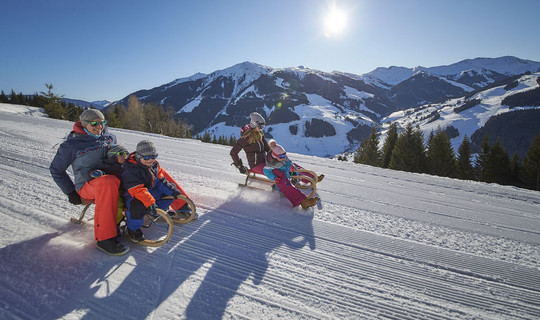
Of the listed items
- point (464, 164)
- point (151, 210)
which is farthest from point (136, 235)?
point (464, 164)

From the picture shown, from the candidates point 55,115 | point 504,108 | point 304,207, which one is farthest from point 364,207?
point 504,108

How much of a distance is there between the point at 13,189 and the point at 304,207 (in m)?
5.27

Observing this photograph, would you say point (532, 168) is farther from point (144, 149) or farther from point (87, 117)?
point (87, 117)

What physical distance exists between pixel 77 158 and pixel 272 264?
274cm

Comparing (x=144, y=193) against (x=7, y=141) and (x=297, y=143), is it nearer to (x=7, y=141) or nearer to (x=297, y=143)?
(x=7, y=141)

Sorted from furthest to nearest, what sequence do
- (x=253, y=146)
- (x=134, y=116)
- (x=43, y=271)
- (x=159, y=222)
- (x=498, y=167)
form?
1. (x=134, y=116)
2. (x=498, y=167)
3. (x=253, y=146)
4. (x=159, y=222)
5. (x=43, y=271)

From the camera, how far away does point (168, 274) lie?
263cm

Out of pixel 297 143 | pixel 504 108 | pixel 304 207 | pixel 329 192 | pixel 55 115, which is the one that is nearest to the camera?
pixel 304 207

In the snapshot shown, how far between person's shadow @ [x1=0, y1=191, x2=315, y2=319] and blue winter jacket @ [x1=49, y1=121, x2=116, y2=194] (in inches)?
32.0

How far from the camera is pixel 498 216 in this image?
518 centimetres

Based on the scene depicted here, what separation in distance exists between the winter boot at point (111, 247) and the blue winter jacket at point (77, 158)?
0.78m

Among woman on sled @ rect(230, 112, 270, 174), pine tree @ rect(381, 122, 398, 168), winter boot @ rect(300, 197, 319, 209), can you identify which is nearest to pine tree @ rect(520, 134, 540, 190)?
pine tree @ rect(381, 122, 398, 168)

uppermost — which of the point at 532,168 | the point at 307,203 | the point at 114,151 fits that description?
the point at 532,168

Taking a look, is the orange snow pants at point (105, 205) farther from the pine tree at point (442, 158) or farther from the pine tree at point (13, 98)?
the pine tree at point (13, 98)
